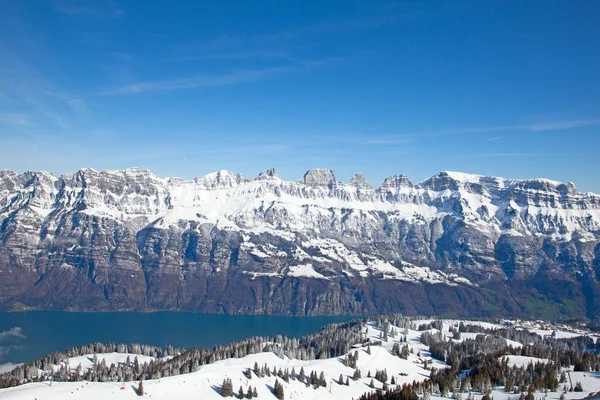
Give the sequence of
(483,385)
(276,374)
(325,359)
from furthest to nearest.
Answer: (325,359)
(276,374)
(483,385)

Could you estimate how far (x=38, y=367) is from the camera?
557 ft

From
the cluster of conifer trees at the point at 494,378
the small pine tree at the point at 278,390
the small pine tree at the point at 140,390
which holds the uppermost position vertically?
the cluster of conifer trees at the point at 494,378

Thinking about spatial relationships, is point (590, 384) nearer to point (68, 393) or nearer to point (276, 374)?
point (276, 374)

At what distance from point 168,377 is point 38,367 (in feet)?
161

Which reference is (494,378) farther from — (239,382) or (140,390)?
(140,390)

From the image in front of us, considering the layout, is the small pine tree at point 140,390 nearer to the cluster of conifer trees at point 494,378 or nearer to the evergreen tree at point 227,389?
the evergreen tree at point 227,389

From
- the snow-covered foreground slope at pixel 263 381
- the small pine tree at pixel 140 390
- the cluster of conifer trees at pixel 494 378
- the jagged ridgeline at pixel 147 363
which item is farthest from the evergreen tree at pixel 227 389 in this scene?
the cluster of conifer trees at pixel 494 378

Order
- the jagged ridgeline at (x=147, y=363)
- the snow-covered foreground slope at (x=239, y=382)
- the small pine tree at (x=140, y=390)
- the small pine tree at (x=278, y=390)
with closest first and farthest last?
the snow-covered foreground slope at (x=239, y=382), the small pine tree at (x=140, y=390), the small pine tree at (x=278, y=390), the jagged ridgeline at (x=147, y=363)

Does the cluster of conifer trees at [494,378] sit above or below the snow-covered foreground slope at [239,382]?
above

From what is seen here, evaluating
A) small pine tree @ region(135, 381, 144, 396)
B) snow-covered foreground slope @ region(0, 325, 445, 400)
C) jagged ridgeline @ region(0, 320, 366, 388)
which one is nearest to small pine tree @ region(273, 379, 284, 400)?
snow-covered foreground slope @ region(0, 325, 445, 400)

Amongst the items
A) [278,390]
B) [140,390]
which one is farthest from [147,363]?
[278,390]

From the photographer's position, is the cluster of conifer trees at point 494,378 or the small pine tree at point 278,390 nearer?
the cluster of conifer trees at point 494,378

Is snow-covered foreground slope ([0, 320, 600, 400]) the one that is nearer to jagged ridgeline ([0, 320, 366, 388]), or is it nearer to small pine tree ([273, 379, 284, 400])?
small pine tree ([273, 379, 284, 400])

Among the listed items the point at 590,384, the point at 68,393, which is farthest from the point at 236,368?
the point at 590,384
